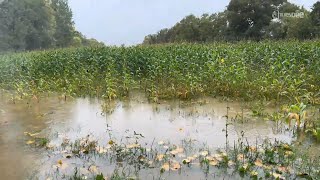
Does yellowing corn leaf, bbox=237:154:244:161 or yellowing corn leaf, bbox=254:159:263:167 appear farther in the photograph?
yellowing corn leaf, bbox=237:154:244:161

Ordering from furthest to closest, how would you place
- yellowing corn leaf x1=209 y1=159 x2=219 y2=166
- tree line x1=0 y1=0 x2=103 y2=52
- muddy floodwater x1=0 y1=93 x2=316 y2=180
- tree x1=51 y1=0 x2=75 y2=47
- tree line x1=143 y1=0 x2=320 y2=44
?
tree x1=51 y1=0 x2=75 y2=47 → tree line x1=0 y1=0 x2=103 y2=52 → tree line x1=143 y1=0 x2=320 y2=44 → muddy floodwater x1=0 y1=93 x2=316 y2=180 → yellowing corn leaf x1=209 y1=159 x2=219 y2=166

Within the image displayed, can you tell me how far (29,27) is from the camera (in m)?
49.2

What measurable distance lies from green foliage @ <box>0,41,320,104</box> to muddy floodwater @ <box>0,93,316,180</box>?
0.84 meters

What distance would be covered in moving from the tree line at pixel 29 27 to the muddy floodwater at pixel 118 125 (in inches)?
1461

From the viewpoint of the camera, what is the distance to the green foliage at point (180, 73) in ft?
30.8

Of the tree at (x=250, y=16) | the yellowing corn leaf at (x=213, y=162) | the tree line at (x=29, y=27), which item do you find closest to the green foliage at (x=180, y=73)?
the yellowing corn leaf at (x=213, y=162)

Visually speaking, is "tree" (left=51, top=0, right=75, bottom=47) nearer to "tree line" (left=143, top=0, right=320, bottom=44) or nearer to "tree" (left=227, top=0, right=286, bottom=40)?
"tree line" (left=143, top=0, right=320, bottom=44)

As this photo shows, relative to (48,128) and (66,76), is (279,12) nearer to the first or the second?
(66,76)

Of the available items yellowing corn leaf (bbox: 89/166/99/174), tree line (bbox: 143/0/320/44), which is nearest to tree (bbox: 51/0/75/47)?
tree line (bbox: 143/0/320/44)

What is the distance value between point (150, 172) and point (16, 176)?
1731 millimetres

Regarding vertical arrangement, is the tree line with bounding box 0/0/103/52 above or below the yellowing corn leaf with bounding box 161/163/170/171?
above

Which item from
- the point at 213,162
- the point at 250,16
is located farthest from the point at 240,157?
the point at 250,16

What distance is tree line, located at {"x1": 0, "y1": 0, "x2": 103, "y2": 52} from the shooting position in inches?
1858

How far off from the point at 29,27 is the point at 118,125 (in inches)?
1825
